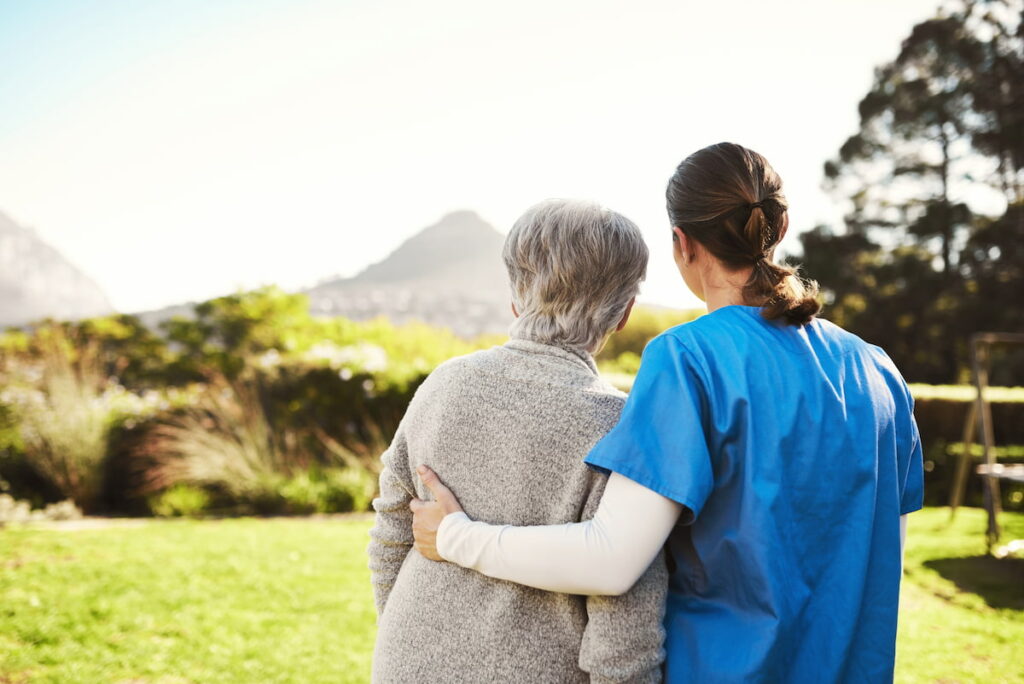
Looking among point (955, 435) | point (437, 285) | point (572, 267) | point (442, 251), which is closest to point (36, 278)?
point (437, 285)

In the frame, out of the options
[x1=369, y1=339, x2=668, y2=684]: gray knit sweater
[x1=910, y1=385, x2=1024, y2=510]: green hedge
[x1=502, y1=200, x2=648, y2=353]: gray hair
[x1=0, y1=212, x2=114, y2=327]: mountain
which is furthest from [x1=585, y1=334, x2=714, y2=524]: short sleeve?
[x1=0, y1=212, x2=114, y2=327]: mountain

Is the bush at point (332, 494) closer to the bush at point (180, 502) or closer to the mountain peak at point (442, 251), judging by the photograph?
the bush at point (180, 502)

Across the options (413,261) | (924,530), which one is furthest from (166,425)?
(413,261)

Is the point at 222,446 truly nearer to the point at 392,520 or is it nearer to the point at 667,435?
the point at 392,520

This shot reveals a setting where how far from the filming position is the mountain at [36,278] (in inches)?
1620

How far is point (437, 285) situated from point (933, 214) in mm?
30188

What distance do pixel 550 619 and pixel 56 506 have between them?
26.5 ft

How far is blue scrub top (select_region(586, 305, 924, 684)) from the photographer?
1198 millimetres

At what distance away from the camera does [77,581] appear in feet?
16.1

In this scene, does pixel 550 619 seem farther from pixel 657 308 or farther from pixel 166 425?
pixel 657 308

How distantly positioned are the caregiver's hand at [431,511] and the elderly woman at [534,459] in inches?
0.8

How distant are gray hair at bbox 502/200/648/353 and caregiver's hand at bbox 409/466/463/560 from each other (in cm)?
33

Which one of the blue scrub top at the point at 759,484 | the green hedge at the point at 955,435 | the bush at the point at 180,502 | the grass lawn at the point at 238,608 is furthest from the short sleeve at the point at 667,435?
the green hedge at the point at 955,435

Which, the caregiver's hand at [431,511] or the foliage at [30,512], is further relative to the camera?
the foliage at [30,512]
